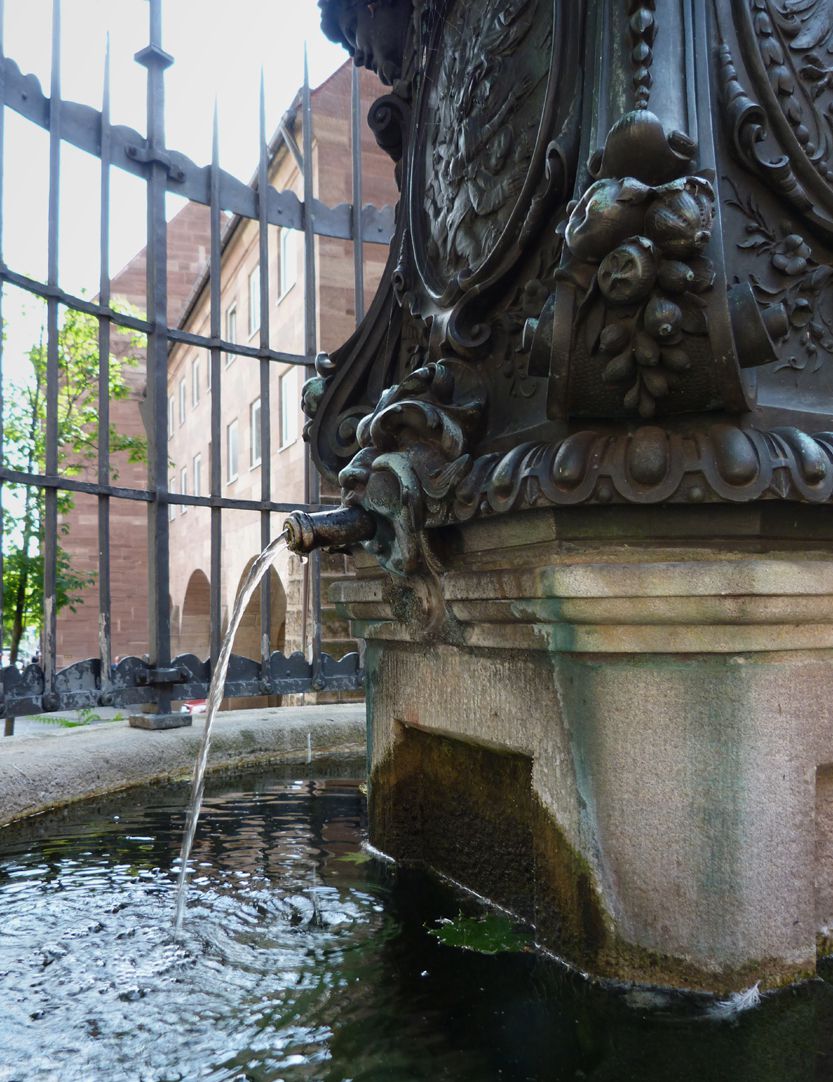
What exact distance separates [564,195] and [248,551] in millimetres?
10596

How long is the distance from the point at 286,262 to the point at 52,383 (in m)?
8.32

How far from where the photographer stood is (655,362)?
1.50 metres

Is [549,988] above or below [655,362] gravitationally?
below

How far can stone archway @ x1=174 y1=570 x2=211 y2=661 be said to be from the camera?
683 inches

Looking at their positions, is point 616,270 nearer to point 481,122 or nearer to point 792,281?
point 792,281

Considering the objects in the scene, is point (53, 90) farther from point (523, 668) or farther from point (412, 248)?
point (523, 668)

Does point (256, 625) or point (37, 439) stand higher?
point (37, 439)

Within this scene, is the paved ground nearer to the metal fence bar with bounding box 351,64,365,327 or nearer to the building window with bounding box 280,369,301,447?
the metal fence bar with bounding box 351,64,365,327

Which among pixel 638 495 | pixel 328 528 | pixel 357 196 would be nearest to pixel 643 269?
pixel 638 495

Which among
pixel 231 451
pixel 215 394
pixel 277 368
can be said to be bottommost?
pixel 215 394

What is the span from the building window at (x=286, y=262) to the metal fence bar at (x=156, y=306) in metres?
6.11

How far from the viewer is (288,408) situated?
11.3 metres

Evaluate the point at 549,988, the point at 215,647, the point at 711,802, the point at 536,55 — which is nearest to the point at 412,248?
the point at 536,55

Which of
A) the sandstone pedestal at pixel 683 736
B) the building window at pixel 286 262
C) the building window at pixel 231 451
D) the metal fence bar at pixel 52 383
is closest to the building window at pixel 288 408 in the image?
the building window at pixel 286 262
